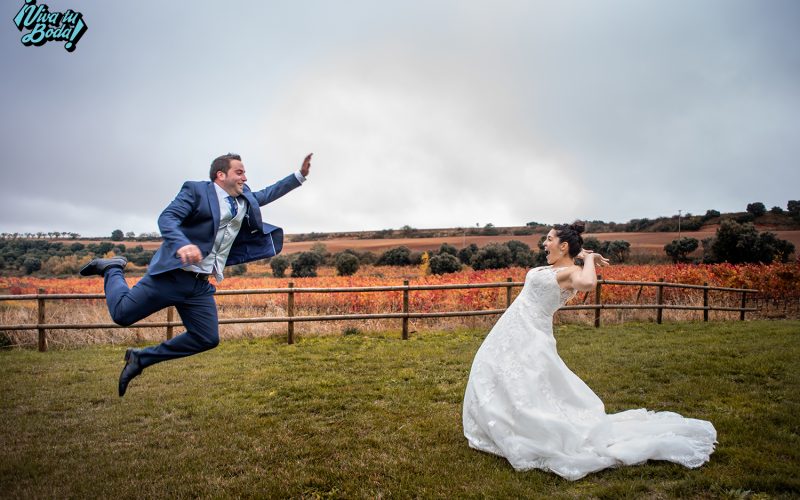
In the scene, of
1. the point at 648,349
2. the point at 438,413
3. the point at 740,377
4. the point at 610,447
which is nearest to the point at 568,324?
the point at 648,349

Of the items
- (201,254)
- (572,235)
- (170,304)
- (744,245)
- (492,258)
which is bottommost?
(492,258)

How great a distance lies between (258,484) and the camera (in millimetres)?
3389

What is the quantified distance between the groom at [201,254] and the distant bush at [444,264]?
19.4m

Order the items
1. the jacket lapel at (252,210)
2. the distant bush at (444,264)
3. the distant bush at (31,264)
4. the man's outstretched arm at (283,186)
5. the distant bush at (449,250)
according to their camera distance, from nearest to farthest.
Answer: the jacket lapel at (252,210) → the man's outstretched arm at (283,186) → the distant bush at (444,264) → the distant bush at (31,264) → the distant bush at (449,250)

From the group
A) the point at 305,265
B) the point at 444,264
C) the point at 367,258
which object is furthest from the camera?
the point at 367,258

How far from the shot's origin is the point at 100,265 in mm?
4402

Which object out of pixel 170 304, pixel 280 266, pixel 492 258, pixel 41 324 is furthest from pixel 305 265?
pixel 170 304

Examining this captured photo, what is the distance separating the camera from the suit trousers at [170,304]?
3.97 metres

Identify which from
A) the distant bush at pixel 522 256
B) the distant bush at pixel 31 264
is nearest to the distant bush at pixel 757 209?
the distant bush at pixel 522 256

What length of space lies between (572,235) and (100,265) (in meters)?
4.26

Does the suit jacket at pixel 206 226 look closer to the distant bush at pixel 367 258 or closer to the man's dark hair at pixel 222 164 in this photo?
the man's dark hair at pixel 222 164

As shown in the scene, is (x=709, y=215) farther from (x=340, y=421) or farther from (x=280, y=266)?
(x=340, y=421)

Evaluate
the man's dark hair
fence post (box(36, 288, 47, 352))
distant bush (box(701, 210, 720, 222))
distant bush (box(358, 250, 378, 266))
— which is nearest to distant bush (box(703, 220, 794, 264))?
distant bush (box(701, 210, 720, 222))

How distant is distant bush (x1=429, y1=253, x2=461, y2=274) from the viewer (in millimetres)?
23812
